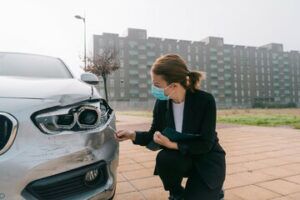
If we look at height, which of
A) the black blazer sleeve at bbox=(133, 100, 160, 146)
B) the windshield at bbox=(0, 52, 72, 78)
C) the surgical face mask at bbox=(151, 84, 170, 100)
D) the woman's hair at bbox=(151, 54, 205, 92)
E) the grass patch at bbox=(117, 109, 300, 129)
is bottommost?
the grass patch at bbox=(117, 109, 300, 129)

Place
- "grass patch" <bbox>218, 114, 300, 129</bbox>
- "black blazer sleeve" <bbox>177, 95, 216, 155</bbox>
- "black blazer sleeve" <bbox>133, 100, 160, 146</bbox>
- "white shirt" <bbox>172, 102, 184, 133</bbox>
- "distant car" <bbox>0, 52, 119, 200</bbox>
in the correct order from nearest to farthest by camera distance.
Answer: "distant car" <bbox>0, 52, 119, 200</bbox>, "black blazer sleeve" <bbox>177, 95, 216, 155</bbox>, "white shirt" <bbox>172, 102, 184, 133</bbox>, "black blazer sleeve" <bbox>133, 100, 160, 146</bbox>, "grass patch" <bbox>218, 114, 300, 129</bbox>

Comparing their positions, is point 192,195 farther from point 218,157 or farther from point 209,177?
point 218,157

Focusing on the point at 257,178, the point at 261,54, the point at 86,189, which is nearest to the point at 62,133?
the point at 86,189

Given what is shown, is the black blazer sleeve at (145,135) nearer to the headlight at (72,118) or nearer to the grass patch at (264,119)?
the headlight at (72,118)

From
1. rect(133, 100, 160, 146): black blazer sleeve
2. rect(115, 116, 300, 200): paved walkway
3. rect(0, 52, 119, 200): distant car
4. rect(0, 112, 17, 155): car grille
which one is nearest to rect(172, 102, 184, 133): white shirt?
rect(133, 100, 160, 146): black blazer sleeve

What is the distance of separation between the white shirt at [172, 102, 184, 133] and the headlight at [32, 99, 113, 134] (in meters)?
0.60

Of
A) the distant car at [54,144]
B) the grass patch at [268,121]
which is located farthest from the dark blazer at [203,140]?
the grass patch at [268,121]

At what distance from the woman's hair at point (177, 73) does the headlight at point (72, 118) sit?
1.75 feet

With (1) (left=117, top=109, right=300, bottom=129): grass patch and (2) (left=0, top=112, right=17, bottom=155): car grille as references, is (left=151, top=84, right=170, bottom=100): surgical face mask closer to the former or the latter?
(2) (left=0, top=112, right=17, bottom=155): car grille

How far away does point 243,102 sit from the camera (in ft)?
349

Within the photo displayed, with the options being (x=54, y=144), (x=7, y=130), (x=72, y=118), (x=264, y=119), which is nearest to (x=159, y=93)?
(x=72, y=118)

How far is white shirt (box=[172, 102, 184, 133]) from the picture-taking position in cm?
249

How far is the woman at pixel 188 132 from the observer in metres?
2.28

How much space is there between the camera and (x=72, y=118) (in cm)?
191
